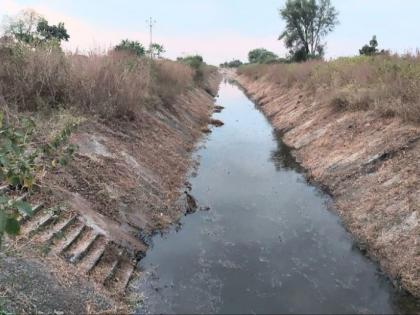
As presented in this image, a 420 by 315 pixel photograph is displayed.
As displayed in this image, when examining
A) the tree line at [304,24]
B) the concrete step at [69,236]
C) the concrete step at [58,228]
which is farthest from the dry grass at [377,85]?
the tree line at [304,24]

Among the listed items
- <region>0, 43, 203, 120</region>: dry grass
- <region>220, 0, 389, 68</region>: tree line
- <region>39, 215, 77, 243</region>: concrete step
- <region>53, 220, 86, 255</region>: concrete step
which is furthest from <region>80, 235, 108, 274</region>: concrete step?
<region>220, 0, 389, 68</region>: tree line

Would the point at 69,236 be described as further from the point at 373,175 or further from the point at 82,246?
the point at 373,175

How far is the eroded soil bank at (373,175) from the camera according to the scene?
8.53 meters

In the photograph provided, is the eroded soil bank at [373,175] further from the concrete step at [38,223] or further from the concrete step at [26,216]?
the concrete step at [26,216]

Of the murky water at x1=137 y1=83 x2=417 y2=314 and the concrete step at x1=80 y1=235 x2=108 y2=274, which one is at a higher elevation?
the concrete step at x1=80 y1=235 x2=108 y2=274

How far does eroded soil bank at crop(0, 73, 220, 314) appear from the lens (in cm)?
635

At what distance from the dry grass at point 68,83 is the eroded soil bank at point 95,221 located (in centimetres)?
69

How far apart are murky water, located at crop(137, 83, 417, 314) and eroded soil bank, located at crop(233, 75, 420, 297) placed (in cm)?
34

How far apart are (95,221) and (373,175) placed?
22.6 ft

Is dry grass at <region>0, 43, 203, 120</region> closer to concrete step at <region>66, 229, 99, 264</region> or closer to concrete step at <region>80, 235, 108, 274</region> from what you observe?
concrete step at <region>66, 229, 99, 264</region>

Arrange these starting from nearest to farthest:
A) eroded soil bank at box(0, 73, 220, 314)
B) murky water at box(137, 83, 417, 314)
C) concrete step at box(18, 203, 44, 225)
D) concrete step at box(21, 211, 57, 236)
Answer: eroded soil bank at box(0, 73, 220, 314) < concrete step at box(21, 211, 57, 236) < concrete step at box(18, 203, 44, 225) < murky water at box(137, 83, 417, 314)

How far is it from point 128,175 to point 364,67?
12.8 metres

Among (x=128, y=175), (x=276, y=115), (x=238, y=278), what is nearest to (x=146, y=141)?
(x=128, y=175)

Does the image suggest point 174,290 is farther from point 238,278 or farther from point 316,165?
point 316,165
